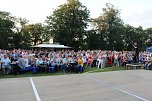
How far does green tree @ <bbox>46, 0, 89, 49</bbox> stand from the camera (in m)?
66.2

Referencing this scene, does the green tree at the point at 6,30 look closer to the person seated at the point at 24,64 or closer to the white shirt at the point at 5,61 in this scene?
the person seated at the point at 24,64

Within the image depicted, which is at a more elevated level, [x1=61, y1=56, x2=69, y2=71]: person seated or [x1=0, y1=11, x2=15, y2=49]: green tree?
[x1=0, y1=11, x2=15, y2=49]: green tree

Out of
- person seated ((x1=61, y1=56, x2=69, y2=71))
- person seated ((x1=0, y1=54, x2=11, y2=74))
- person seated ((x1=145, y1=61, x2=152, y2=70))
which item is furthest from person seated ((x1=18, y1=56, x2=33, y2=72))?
person seated ((x1=145, y1=61, x2=152, y2=70))

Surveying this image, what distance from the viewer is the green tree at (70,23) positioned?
217 ft

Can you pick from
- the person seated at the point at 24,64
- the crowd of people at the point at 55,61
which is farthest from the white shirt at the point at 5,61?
the person seated at the point at 24,64

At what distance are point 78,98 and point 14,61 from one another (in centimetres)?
1221

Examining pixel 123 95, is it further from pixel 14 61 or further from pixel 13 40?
pixel 13 40

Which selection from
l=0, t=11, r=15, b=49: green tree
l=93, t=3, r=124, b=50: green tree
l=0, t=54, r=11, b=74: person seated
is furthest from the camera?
l=93, t=3, r=124, b=50: green tree

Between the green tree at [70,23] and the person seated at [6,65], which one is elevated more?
the green tree at [70,23]

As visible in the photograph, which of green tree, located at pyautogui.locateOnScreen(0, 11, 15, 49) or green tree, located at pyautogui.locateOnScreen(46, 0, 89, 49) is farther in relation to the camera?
green tree, located at pyautogui.locateOnScreen(46, 0, 89, 49)

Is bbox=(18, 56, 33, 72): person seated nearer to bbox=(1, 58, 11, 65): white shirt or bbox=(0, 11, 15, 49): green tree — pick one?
bbox=(1, 58, 11, 65): white shirt

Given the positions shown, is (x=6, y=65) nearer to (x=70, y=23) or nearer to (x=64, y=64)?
(x=64, y=64)

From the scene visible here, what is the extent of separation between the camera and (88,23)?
225ft

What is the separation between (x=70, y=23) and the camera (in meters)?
66.6
